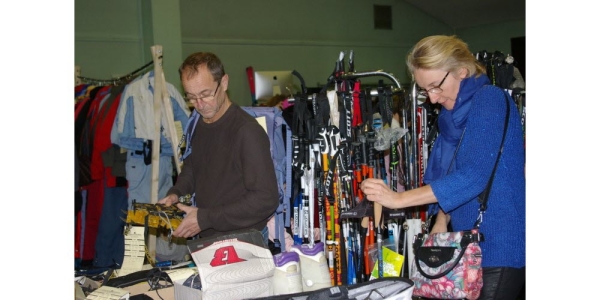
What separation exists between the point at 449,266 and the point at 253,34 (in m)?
7.92

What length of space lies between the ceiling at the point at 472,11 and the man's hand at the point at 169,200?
8778 mm

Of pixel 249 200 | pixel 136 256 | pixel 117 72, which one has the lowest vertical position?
pixel 136 256

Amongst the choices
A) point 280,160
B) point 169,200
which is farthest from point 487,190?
point 280,160

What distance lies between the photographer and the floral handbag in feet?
7.20

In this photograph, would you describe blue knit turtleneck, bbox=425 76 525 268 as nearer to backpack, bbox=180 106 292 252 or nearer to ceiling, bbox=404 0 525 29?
backpack, bbox=180 106 292 252

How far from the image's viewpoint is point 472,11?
11.4 m

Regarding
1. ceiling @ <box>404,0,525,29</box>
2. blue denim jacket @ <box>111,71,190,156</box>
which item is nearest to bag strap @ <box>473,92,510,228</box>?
blue denim jacket @ <box>111,71,190,156</box>

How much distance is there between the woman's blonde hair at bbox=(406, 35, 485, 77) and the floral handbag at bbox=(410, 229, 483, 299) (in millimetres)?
569

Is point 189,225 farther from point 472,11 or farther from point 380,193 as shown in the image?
point 472,11

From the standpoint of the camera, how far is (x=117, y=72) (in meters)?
8.09
